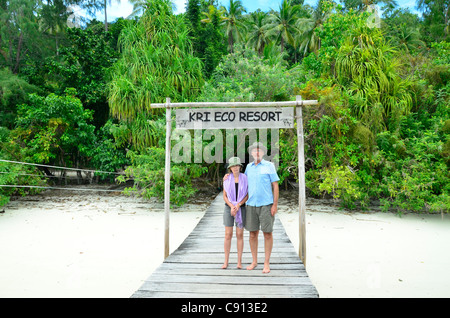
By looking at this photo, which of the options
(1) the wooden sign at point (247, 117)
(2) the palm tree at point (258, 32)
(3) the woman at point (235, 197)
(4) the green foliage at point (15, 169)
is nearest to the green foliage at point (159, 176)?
(4) the green foliage at point (15, 169)

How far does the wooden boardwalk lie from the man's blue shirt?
26.3 inches

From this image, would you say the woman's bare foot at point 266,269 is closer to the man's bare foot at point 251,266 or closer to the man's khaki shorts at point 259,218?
the man's bare foot at point 251,266

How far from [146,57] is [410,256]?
26.3 feet

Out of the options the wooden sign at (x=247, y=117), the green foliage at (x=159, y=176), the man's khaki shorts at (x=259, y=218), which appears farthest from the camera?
the green foliage at (x=159, y=176)

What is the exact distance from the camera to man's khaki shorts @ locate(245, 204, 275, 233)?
276 centimetres

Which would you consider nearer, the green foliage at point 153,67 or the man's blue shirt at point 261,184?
the man's blue shirt at point 261,184

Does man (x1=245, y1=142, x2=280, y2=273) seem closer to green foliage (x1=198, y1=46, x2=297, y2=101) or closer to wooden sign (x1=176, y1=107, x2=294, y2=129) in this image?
wooden sign (x1=176, y1=107, x2=294, y2=129)

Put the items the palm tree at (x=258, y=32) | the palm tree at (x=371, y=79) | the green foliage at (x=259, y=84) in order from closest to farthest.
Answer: the palm tree at (x=371, y=79)
the green foliage at (x=259, y=84)
the palm tree at (x=258, y=32)

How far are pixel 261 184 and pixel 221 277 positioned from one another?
896 millimetres

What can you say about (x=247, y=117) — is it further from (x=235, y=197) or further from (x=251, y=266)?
(x=251, y=266)

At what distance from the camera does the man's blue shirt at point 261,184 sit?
9.11 ft
